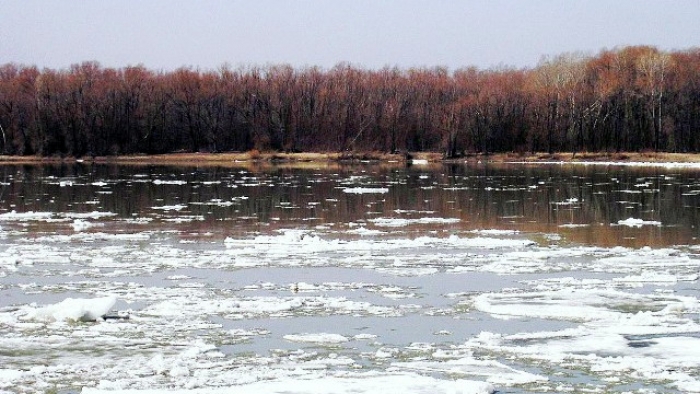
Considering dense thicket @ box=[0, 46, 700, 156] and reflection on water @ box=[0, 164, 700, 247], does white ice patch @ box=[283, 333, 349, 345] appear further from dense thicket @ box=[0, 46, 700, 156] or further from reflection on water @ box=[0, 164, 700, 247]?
dense thicket @ box=[0, 46, 700, 156]

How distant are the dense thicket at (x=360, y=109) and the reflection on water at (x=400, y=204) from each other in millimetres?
36622

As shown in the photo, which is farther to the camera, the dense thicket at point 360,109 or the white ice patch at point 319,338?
the dense thicket at point 360,109

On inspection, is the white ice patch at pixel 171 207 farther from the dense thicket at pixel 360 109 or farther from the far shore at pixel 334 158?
the dense thicket at pixel 360 109

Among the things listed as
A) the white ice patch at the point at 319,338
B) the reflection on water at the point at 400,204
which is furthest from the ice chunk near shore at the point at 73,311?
the reflection on water at the point at 400,204

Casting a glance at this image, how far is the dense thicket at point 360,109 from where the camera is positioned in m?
75.8

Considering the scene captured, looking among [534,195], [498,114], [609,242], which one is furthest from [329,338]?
[498,114]

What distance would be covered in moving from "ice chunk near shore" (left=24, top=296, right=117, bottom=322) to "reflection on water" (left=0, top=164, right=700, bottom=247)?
9106 mm

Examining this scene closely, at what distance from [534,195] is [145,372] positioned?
2335cm

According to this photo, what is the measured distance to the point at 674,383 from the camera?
25.9ft

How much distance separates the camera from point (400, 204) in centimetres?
2752

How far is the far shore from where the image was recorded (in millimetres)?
67000

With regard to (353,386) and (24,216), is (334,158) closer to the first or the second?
(24,216)

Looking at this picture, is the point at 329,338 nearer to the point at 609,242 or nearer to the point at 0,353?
the point at 0,353

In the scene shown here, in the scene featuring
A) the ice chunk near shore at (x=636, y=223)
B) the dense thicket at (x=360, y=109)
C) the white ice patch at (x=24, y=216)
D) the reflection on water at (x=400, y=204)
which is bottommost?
the ice chunk near shore at (x=636, y=223)
